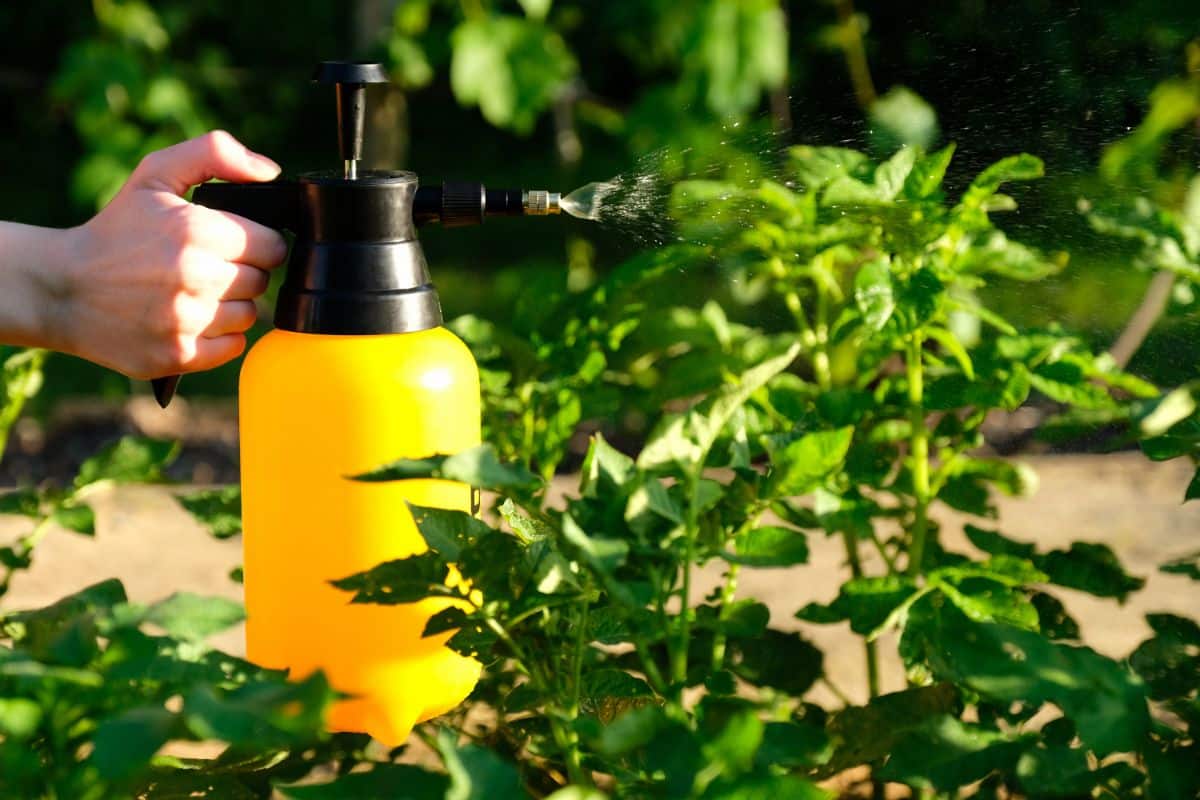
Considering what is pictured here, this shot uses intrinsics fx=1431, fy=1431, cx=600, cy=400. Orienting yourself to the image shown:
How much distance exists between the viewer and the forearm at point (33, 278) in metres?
1.20

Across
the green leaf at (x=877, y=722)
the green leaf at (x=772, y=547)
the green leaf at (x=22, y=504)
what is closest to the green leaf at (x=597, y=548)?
the green leaf at (x=772, y=547)

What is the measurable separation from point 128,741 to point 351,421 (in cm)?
44

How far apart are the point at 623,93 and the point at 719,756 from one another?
6.21m

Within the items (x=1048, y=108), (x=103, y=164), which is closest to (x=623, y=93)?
(x=103, y=164)

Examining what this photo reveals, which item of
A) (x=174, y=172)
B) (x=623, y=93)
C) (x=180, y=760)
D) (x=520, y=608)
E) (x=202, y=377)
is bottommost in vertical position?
(x=202, y=377)

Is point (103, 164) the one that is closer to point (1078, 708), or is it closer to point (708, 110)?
point (708, 110)

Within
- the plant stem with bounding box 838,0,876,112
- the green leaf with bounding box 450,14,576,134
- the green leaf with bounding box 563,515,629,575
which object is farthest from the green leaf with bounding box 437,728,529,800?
the plant stem with bounding box 838,0,876,112

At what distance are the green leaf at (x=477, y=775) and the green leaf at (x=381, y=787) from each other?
0.03 meters

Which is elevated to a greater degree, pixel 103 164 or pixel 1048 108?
pixel 1048 108

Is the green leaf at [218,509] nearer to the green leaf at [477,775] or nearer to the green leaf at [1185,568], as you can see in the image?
the green leaf at [477,775]

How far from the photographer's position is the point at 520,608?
0.88 meters

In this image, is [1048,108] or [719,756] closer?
[719,756]

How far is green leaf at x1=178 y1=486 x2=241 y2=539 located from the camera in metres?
1.27

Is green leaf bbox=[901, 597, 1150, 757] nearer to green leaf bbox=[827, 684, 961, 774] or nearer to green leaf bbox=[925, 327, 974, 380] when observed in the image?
green leaf bbox=[827, 684, 961, 774]
